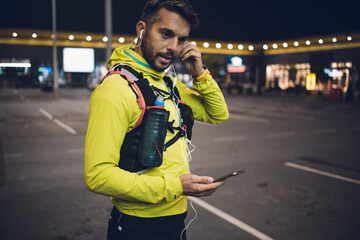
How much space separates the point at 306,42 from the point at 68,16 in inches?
1049

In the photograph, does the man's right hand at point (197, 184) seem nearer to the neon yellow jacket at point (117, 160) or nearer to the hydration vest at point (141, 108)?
the neon yellow jacket at point (117, 160)

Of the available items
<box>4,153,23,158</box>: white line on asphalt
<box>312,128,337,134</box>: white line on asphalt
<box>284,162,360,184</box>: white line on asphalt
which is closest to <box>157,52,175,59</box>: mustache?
<box>284,162,360,184</box>: white line on asphalt

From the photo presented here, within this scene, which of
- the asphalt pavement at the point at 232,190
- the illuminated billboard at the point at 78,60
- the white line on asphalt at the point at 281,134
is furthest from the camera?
the illuminated billboard at the point at 78,60

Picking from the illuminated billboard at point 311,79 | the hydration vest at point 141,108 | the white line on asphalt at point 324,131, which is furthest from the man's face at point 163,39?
the illuminated billboard at point 311,79

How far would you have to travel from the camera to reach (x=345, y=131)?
39.4ft

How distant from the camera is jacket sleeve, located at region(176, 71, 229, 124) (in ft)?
7.10

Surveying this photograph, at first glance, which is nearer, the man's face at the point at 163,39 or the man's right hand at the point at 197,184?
the man's right hand at the point at 197,184

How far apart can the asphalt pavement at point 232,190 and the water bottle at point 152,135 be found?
139 cm

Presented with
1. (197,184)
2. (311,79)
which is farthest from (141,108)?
(311,79)

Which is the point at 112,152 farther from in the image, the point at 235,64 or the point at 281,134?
the point at 235,64

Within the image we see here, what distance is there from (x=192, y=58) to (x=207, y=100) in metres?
0.32

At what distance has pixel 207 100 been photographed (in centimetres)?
224

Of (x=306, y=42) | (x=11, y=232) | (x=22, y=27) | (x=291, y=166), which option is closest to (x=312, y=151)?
(x=291, y=166)

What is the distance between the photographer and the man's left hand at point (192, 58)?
80.4 inches
